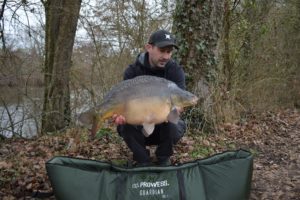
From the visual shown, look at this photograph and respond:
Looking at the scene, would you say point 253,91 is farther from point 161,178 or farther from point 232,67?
point 161,178

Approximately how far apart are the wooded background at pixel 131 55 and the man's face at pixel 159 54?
2452 millimetres

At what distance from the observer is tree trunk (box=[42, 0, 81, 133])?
8.35 m

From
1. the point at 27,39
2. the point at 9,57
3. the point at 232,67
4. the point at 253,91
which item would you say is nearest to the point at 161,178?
the point at 9,57

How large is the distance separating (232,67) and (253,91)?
110 cm

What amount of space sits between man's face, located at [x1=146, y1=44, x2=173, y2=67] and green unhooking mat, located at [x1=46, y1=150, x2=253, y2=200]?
1.08m

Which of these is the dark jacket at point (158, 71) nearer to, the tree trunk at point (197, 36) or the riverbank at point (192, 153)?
the riverbank at point (192, 153)

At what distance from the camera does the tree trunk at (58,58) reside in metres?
8.35

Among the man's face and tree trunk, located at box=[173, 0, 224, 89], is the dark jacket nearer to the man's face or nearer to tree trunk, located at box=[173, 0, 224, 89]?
the man's face

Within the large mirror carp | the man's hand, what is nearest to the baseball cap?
the large mirror carp

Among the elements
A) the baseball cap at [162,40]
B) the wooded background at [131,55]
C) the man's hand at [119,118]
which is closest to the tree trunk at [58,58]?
the wooded background at [131,55]

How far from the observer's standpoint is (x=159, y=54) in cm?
430

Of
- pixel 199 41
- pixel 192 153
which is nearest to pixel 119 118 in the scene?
pixel 192 153

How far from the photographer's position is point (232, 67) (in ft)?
33.4

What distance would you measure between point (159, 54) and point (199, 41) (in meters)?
2.77
